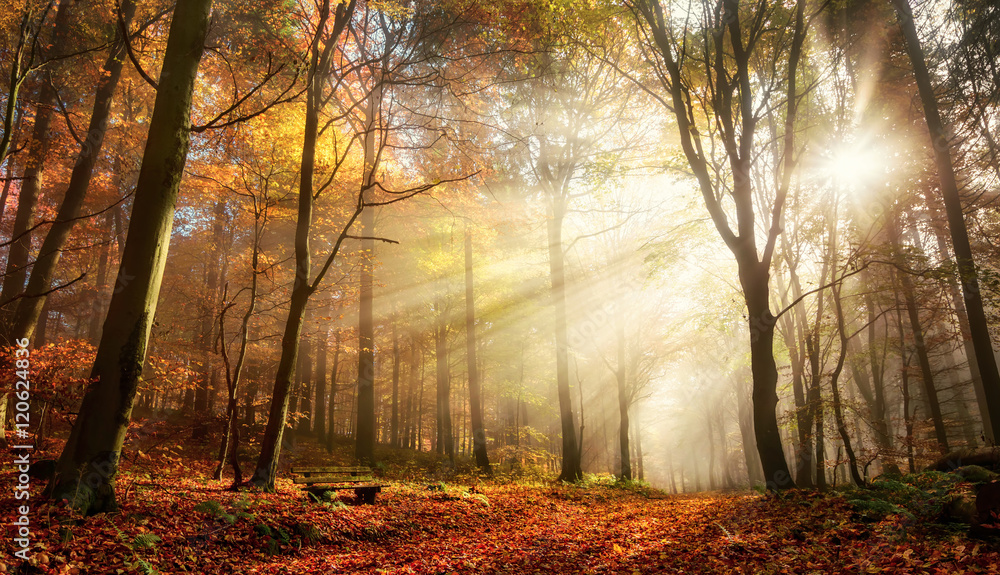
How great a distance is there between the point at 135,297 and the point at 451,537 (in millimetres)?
4938

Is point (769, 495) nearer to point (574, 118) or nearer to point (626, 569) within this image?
point (626, 569)

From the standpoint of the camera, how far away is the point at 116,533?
13.0ft

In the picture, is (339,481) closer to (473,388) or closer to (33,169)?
(473,388)

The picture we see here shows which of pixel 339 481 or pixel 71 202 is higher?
pixel 71 202

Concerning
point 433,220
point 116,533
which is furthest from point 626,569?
point 433,220

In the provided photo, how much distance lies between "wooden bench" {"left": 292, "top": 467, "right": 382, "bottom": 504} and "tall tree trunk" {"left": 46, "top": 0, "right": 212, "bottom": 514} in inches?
119

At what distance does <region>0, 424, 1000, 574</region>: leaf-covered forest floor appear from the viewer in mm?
3771

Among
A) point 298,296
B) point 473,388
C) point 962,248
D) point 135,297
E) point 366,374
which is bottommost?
point 473,388

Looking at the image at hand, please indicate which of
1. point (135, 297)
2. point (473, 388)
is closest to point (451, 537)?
point (135, 297)

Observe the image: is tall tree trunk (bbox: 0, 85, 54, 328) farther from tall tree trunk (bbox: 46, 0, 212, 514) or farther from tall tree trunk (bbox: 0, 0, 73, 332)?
tall tree trunk (bbox: 46, 0, 212, 514)

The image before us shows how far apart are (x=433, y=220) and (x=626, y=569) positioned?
13468 mm

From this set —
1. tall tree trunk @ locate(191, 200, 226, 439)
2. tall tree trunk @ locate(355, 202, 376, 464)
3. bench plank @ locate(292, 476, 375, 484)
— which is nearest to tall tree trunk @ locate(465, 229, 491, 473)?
tall tree trunk @ locate(355, 202, 376, 464)

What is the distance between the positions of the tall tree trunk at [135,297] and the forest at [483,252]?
0.03 metres

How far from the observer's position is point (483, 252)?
62.3 feet
